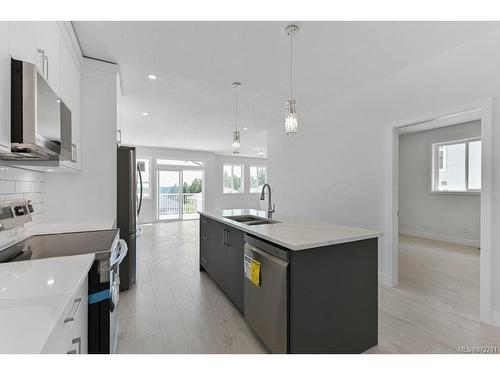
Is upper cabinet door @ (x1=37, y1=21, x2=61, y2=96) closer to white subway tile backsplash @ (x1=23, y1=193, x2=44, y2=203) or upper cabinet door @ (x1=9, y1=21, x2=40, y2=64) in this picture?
upper cabinet door @ (x1=9, y1=21, x2=40, y2=64)

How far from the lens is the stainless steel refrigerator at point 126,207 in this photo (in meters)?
2.77

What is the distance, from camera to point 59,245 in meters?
1.67

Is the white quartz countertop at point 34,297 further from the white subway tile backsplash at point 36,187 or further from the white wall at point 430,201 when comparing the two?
the white wall at point 430,201

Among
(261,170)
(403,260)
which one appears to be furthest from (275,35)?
(261,170)

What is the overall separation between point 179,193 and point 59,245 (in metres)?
7.18

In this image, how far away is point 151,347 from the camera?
1.77m

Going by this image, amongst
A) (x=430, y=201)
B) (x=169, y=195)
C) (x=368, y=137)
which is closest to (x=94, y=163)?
(x=368, y=137)

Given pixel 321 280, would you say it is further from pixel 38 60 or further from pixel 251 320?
pixel 38 60

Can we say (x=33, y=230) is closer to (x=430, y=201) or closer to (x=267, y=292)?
(x=267, y=292)

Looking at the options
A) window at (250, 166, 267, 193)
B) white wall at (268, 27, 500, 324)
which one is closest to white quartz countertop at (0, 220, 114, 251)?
white wall at (268, 27, 500, 324)

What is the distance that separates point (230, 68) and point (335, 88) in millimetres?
1574

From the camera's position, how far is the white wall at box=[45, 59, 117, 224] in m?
2.49

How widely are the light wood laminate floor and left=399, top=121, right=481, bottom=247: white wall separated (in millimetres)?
1539

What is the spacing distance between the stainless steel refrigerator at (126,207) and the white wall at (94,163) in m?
0.10
